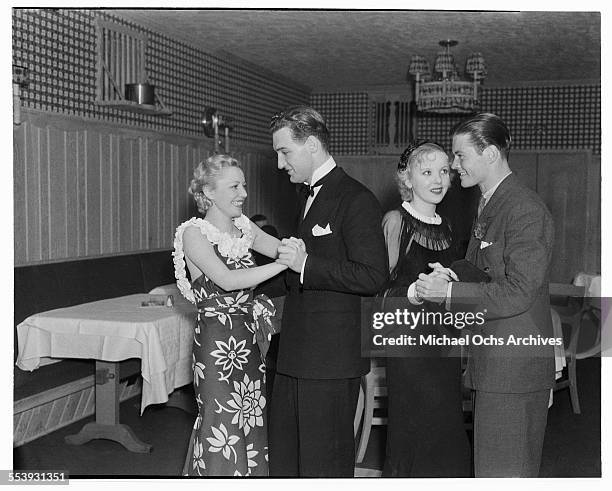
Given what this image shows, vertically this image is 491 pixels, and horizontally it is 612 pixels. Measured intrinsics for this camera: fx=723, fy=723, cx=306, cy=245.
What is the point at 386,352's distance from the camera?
8.23 feet

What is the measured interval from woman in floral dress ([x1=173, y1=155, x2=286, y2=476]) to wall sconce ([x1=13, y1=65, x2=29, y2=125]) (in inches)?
72.2

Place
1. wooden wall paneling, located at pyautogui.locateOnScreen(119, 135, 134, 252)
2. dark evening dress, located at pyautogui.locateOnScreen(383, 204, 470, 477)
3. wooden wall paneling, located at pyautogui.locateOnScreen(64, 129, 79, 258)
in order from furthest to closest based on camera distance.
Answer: wooden wall paneling, located at pyautogui.locateOnScreen(119, 135, 134, 252), wooden wall paneling, located at pyautogui.locateOnScreen(64, 129, 79, 258), dark evening dress, located at pyautogui.locateOnScreen(383, 204, 470, 477)

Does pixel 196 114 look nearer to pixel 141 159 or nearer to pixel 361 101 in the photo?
pixel 141 159

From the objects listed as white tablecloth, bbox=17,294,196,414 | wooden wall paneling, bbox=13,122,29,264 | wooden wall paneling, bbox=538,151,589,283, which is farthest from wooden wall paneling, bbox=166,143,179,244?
wooden wall paneling, bbox=538,151,589,283

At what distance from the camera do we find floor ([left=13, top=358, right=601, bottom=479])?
344 cm

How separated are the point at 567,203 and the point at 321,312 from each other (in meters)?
6.57

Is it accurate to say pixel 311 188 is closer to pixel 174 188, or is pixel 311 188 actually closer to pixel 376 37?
pixel 376 37

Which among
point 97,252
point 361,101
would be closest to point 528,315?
point 97,252

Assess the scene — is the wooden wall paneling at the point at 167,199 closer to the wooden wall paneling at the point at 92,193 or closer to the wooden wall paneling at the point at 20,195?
the wooden wall paneling at the point at 92,193

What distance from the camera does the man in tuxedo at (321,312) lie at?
7.22 feet

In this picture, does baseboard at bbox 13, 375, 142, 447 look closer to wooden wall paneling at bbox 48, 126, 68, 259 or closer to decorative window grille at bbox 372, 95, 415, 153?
wooden wall paneling at bbox 48, 126, 68, 259

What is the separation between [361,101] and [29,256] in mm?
5212

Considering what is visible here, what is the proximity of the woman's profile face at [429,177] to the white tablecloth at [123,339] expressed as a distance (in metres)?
1.46

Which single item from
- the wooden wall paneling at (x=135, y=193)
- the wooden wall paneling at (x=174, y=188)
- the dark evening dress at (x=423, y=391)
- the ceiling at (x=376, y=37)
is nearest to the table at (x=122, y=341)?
the dark evening dress at (x=423, y=391)
